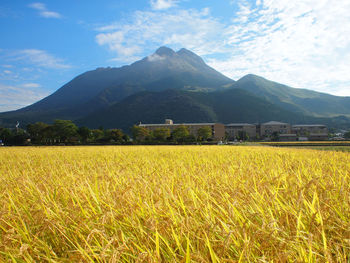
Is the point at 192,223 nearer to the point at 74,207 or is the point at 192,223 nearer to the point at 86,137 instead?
the point at 74,207

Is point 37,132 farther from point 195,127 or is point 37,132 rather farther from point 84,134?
point 195,127

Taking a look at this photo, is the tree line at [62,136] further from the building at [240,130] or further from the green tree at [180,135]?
the building at [240,130]

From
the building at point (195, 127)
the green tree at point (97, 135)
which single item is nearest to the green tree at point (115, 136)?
the green tree at point (97, 135)

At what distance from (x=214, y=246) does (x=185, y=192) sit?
1.24m

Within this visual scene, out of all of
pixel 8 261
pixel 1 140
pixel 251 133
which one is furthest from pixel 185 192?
pixel 251 133

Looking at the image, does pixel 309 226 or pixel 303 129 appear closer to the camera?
pixel 309 226

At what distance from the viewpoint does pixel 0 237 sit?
6.14 feet

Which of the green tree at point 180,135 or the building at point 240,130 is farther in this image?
the building at point 240,130

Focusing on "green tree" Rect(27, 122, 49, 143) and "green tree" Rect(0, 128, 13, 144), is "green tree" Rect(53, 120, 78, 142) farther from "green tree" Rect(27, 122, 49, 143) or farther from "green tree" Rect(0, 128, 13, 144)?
"green tree" Rect(0, 128, 13, 144)

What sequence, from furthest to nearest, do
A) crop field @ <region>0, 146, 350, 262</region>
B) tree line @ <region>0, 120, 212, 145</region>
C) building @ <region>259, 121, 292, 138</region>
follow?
building @ <region>259, 121, 292, 138</region> < tree line @ <region>0, 120, 212, 145</region> < crop field @ <region>0, 146, 350, 262</region>

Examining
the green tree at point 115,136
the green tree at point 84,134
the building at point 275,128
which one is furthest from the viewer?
the building at point 275,128

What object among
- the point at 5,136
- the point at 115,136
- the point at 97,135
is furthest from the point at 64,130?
the point at 5,136

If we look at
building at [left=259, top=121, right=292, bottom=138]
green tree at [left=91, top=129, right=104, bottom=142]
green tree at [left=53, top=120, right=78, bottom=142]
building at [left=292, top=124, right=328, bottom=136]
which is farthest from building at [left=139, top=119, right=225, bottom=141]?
green tree at [left=53, top=120, right=78, bottom=142]

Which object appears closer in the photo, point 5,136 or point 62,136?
point 5,136
